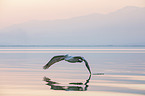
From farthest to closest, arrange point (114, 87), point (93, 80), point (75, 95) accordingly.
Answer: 1. point (93, 80)
2. point (114, 87)
3. point (75, 95)

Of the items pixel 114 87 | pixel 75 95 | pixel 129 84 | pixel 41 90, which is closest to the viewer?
pixel 75 95

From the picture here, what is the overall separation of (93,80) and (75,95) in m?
6.11

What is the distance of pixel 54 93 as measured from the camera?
54.4ft

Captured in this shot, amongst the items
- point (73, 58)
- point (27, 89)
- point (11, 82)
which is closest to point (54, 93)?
point (27, 89)

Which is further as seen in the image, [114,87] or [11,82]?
[11,82]

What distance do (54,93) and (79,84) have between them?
352cm

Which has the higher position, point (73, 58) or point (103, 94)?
point (73, 58)

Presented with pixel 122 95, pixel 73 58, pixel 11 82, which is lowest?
pixel 122 95

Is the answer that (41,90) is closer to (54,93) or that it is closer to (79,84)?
(54,93)

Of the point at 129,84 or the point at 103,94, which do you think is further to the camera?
the point at 129,84

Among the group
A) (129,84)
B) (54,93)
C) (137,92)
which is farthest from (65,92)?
(129,84)

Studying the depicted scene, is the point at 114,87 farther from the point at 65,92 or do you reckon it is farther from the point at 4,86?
the point at 4,86

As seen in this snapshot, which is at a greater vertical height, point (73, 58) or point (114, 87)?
point (73, 58)

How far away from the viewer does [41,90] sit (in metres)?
17.6
